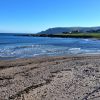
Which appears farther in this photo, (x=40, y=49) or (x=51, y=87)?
(x=40, y=49)

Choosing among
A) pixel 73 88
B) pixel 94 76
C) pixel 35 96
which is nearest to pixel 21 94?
pixel 35 96

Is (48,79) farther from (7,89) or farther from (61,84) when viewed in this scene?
(7,89)

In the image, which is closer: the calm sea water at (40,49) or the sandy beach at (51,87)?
the sandy beach at (51,87)

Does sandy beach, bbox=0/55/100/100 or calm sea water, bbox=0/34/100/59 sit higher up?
sandy beach, bbox=0/55/100/100

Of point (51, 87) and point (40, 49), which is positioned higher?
point (51, 87)

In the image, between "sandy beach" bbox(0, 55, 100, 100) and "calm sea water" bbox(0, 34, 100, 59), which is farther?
"calm sea water" bbox(0, 34, 100, 59)

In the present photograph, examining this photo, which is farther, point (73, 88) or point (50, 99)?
point (73, 88)

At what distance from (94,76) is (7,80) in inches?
234

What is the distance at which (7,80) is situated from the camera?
1717cm

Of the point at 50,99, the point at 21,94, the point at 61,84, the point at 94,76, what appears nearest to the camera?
the point at 50,99

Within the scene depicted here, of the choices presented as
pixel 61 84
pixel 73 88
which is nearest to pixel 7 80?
pixel 61 84

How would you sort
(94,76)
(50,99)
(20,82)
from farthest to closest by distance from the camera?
(94,76) < (20,82) < (50,99)

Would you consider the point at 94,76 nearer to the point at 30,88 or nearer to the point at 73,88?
the point at 73,88

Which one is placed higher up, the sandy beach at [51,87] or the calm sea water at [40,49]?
the sandy beach at [51,87]
